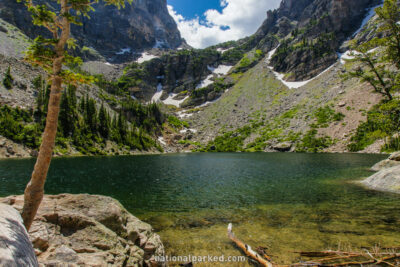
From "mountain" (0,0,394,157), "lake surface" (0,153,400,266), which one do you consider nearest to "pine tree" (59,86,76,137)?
"mountain" (0,0,394,157)

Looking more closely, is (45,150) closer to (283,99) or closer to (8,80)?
(8,80)

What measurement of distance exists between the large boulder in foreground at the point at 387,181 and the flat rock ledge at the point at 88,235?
79.3 feet

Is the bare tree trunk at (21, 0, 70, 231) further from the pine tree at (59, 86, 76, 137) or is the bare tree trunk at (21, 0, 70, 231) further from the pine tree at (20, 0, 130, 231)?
the pine tree at (59, 86, 76, 137)

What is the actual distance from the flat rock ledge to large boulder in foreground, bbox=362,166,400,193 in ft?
79.3

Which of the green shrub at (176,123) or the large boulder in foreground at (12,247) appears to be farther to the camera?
the green shrub at (176,123)

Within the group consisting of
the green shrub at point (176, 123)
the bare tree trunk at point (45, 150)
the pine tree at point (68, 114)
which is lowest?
the bare tree trunk at point (45, 150)

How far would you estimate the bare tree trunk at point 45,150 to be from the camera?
5895 mm

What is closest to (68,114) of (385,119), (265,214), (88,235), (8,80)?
(8,80)

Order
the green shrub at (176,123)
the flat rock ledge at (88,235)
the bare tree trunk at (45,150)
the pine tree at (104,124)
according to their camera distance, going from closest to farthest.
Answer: the bare tree trunk at (45,150) → the flat rock ledge at (88,235) → the pine tree at (104,124) → the green shrub at (176,123)

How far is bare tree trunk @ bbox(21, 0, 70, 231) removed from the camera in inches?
232

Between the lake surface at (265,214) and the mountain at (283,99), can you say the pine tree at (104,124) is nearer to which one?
the mountain at (283,99)

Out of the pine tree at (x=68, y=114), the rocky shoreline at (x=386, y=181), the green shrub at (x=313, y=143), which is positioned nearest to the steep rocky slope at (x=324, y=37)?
the green shrub at (x=313, y=143)

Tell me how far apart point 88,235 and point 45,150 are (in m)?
3.56

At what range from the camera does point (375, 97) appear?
8750cm
